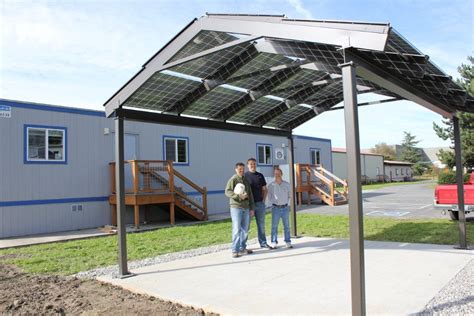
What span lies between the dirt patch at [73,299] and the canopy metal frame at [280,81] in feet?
2.57

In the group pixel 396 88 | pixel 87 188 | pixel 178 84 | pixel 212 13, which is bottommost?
pixel 87 188

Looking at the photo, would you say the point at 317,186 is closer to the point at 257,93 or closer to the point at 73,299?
the point at 257,93

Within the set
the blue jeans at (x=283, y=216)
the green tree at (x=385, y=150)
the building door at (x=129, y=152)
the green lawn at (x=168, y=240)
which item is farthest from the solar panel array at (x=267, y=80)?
the green tree at (x=385, y=150)

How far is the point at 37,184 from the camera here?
1174 centimetres

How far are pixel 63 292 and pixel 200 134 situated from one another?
38.1 ft

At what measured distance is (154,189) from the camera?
43.7 ft

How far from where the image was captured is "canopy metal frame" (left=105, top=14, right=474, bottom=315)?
A: 12.2ft

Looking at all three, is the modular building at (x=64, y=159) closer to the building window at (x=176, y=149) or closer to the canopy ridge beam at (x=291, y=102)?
the building window at (x=176, y=149)

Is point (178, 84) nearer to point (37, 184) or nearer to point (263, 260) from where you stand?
point (263, 260)

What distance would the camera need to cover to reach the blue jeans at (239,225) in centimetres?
689

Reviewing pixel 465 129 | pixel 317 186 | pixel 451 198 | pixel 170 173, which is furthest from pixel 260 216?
pixel 465 129

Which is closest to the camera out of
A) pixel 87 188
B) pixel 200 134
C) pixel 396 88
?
pixel 396 88


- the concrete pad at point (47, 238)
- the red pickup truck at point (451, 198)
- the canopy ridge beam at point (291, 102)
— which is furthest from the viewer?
the red pickup truck at point (451, 198)

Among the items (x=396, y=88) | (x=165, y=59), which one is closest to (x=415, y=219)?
(x=396, y=88)
